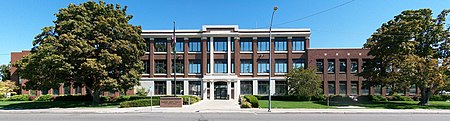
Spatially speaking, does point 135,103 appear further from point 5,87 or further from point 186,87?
point 5,87

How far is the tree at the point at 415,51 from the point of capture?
26.9 metres

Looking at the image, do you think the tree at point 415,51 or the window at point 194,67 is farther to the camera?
the window at point 194,67

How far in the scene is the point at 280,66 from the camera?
4616 cm

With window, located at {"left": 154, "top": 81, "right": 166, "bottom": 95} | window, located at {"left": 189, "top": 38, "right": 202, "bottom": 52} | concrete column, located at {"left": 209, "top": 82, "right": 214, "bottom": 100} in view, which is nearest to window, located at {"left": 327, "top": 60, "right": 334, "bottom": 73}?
concrete column, located at {"left": 209, "top": 82, "right": 214, "bottom": 100}

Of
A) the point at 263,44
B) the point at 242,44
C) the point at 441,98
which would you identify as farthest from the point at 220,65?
the point at 441,98

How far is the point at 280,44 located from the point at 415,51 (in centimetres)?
1940

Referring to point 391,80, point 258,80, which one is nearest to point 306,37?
point 258,80

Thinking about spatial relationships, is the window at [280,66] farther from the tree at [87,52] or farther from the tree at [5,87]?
the tree at [5,87]

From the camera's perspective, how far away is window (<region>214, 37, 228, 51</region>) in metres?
45.8

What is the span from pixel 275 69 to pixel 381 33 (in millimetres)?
17233

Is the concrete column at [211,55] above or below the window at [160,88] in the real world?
above

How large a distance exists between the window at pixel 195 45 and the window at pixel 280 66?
12344 millimetres

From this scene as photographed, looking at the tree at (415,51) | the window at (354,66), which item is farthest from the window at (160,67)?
the tree at (415,51)

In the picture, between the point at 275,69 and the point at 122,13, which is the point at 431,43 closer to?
the point at 275,69
